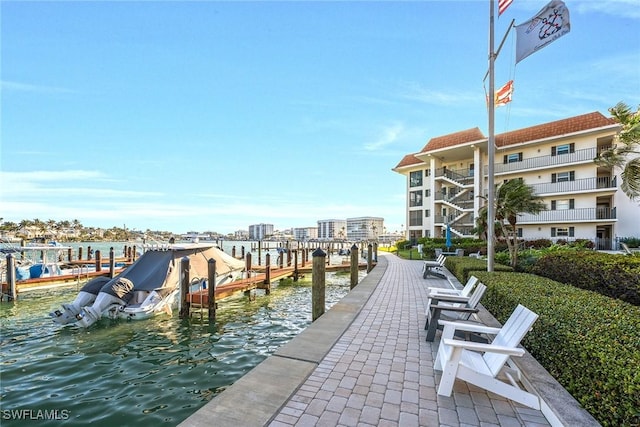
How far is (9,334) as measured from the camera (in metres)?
8.77

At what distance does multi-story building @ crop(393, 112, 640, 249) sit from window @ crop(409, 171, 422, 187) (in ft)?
4.75

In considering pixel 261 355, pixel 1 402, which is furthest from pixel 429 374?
pixel 1 402

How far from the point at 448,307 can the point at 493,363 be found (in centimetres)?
185

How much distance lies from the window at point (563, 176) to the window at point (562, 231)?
430cm

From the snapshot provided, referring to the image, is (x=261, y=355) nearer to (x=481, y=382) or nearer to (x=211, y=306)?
(x=211, y=306)

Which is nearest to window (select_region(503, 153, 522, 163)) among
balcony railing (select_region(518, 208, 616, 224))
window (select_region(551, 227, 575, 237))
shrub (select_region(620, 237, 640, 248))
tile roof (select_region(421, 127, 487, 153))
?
tile roof (select_region(421, 127, 487, 153))

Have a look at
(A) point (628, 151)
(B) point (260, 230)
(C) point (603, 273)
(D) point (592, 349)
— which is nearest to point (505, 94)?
(A) point (628, 151)

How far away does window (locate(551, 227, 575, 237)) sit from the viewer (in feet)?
85.9

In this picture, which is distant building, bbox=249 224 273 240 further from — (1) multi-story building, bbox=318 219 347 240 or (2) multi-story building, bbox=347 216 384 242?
(2) multi-story building, bbox=347 216 384 242

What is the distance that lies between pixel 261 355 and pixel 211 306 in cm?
373

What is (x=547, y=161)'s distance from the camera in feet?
90.2

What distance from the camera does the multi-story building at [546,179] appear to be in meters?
24.8

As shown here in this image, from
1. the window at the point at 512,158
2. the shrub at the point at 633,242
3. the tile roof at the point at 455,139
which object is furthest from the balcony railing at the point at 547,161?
the shrub at the point at 633,242

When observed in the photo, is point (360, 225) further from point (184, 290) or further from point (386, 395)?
point (386, 395)
